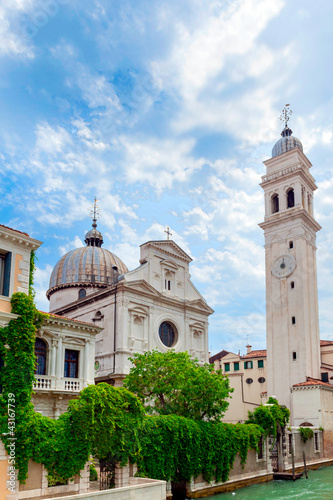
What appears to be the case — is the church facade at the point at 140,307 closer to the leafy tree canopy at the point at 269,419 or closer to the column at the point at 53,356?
the leafy tree canopy at the point at 269,419

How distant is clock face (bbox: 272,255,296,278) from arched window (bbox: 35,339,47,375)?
3351 centimetres

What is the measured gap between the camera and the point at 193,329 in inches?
1682

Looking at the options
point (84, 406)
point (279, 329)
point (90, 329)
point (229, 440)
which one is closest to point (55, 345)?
point (90, 329)

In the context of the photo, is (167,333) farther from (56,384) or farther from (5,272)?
(5,272)

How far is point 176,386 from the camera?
1121 inches

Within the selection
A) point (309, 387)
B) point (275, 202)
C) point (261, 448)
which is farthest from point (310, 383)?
point (275, 202)

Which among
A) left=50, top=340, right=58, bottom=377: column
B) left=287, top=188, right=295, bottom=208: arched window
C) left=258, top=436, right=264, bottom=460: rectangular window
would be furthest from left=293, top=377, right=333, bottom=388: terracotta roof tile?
left=50, top=340, right=58, bottom=377: column

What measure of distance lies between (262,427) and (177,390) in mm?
8762

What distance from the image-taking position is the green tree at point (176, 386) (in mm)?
28609

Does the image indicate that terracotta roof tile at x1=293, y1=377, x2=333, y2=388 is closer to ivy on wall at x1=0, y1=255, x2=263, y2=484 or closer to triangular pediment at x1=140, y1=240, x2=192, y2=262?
triangular pediment at x1=140, y1=240, x2=192, y2=262

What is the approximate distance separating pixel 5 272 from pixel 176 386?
1240 centimetres

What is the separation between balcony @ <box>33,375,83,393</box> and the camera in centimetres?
2425

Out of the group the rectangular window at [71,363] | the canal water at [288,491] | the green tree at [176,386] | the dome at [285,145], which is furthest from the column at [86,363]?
the dome at [285,145]

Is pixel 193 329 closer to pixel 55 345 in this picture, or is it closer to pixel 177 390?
pixel 177 390
